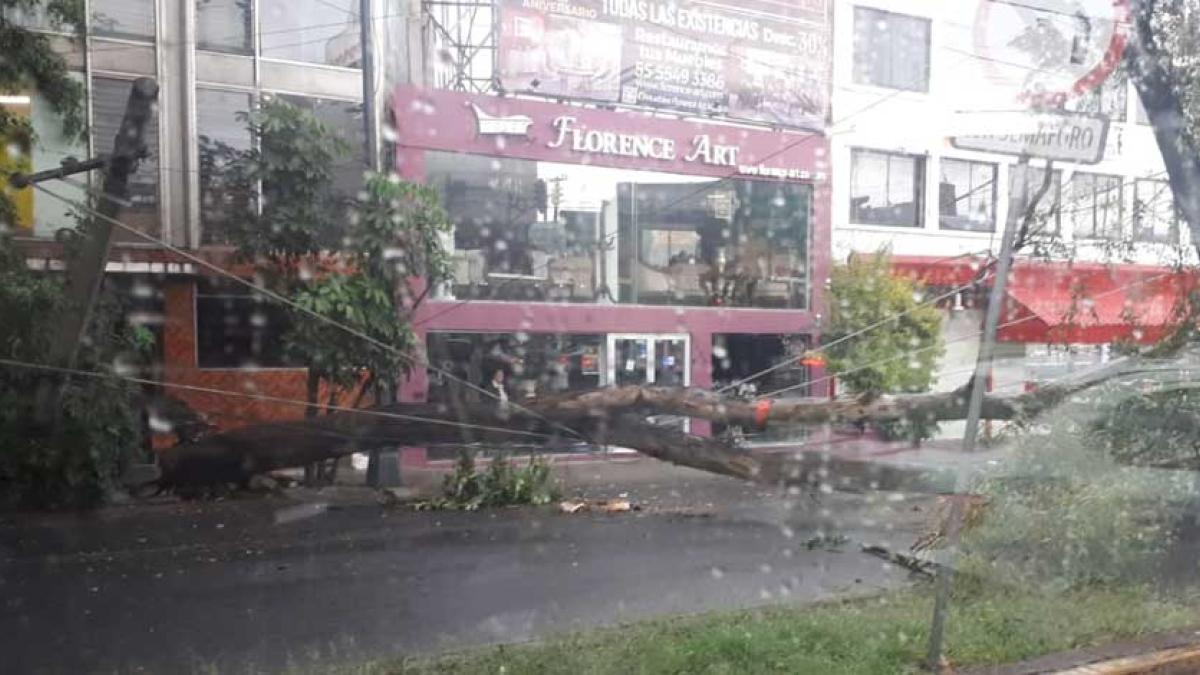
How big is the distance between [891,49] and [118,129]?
529cm

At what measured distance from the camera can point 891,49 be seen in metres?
7.93

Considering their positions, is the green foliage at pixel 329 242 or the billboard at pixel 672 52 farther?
the billboard at pixel 672 52

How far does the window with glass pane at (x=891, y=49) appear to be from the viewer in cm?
779

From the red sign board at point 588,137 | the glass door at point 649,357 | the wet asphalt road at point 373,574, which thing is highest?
the red sign board at point 588,137

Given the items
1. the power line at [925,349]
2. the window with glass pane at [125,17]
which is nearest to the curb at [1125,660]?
the power line at [925,349]

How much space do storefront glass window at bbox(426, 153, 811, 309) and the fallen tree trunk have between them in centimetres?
102

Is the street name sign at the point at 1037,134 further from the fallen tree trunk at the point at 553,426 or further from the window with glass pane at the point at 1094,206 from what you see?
the fallen tree trunk at the point at 553,426

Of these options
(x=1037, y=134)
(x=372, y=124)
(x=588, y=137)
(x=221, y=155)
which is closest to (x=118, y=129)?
(x=221, y=155)

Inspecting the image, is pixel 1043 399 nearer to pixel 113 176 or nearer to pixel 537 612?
pixel 537 612

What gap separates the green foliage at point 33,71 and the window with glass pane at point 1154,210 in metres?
7.31

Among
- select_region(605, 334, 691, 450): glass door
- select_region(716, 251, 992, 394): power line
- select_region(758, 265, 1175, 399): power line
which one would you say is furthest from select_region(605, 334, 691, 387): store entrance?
select_region(758, 265, 1175, 399): power line

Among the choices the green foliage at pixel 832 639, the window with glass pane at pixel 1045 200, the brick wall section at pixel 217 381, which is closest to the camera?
the green foliage at pixel 832 639

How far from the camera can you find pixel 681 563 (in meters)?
7.75

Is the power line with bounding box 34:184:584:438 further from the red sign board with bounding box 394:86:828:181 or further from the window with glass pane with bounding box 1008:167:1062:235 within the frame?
the window with glass pane with bounding box 1008:167:1062:235
